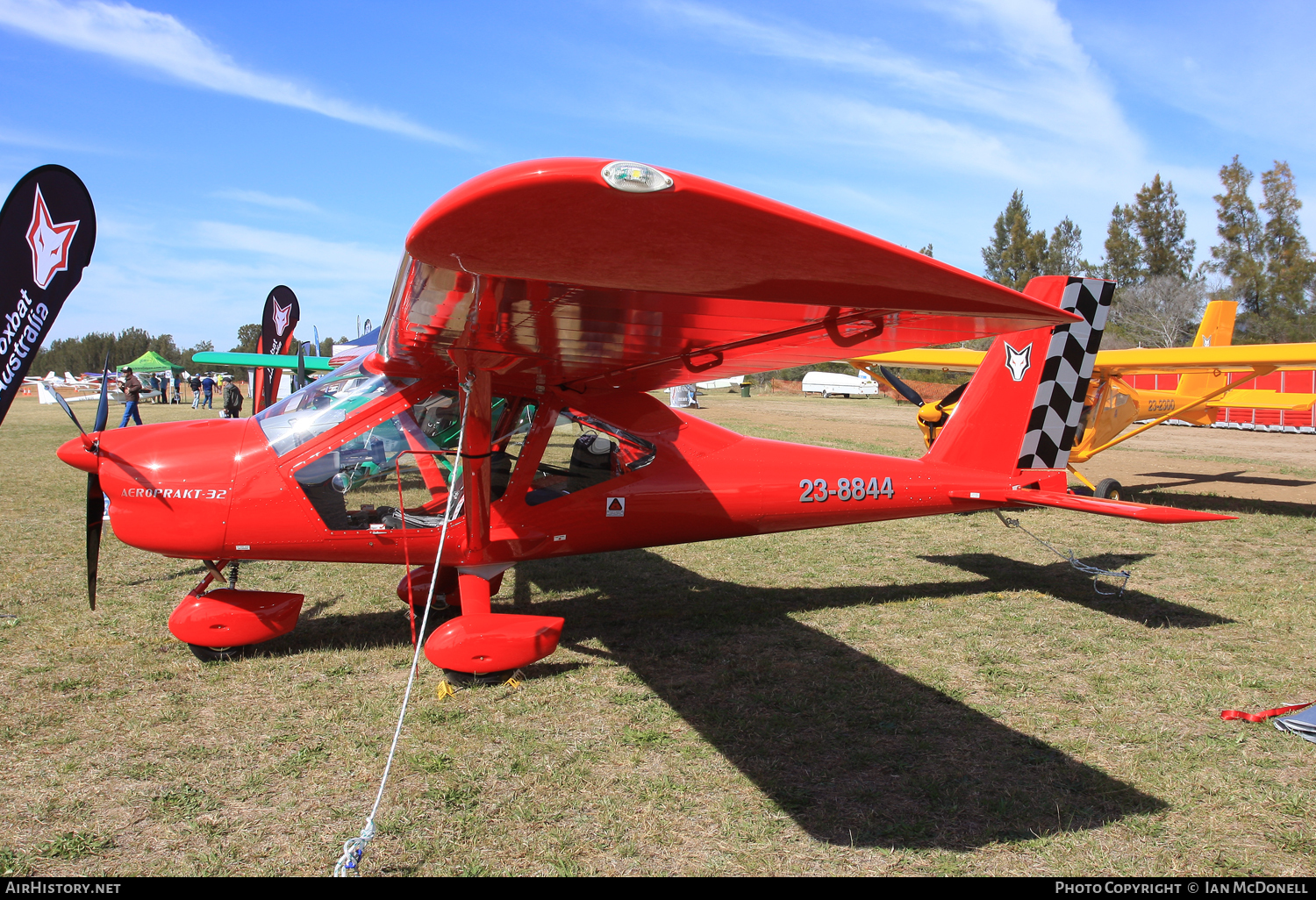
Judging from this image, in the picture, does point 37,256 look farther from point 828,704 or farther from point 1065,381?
point 1065,381

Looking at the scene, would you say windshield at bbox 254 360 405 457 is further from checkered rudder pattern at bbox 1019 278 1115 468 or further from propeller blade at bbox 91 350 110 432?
checkered rudder pattern at bbox 1019 278 1115 468

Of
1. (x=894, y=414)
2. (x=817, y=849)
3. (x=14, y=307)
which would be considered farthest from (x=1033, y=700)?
(x=894, y=414)

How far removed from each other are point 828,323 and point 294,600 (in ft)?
12.9

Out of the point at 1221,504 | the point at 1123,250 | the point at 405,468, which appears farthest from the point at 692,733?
the point at 1123,250

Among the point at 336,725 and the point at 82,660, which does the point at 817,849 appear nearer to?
the point at 336,725

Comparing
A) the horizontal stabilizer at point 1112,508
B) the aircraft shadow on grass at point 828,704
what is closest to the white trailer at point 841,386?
the aircraft shadow on grass at point 828,704

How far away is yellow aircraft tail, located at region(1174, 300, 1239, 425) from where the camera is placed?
1398 cm

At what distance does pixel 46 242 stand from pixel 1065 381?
7.83 metres

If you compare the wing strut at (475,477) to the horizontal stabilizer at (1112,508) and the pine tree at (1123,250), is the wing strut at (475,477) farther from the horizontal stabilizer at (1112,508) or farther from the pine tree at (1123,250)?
the pine tree at (1123,250)

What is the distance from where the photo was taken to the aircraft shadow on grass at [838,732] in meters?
3.22

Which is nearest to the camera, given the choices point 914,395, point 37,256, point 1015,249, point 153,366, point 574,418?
point 37,256

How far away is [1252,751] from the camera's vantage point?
12.4ft

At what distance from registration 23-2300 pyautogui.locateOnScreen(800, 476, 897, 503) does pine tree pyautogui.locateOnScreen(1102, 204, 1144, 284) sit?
62350mm

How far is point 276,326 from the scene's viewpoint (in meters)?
16.8
